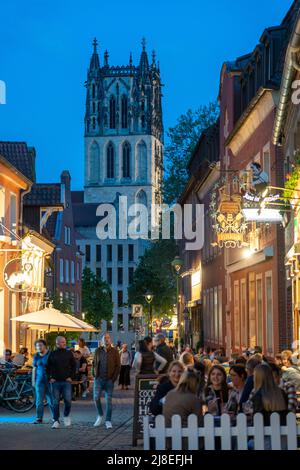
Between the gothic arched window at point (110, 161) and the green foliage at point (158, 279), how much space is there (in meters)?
77.4

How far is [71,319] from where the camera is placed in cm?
2736

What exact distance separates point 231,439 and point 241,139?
22.4 meters

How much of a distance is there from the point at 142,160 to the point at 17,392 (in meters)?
157

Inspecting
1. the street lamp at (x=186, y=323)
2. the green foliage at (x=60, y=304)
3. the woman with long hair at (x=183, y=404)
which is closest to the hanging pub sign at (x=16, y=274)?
the green foliage at (x=60, y=304)

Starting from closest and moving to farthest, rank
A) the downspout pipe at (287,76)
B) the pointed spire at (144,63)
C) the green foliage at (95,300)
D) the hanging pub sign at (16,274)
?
1. the downspout pipe at (287,76)
2. the hanging pub sign at (16,274)
3. the green foliage at (95,300)
4. the pointed spire at (144,63)

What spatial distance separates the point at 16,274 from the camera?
29656 millimetres

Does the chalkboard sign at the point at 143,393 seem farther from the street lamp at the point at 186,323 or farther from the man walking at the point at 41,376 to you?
the street lamp at the point at 186,323

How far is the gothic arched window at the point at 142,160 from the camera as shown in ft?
577

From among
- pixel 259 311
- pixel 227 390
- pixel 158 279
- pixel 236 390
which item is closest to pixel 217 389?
pixel 227 390

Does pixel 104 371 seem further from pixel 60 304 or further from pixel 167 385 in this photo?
pixel 60 304

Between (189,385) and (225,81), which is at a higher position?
(225,81)

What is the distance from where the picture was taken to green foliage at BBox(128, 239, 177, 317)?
74.8 m

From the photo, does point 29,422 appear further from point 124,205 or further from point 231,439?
point 124,205

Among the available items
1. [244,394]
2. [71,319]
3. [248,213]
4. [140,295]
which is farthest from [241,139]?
[140,295]
